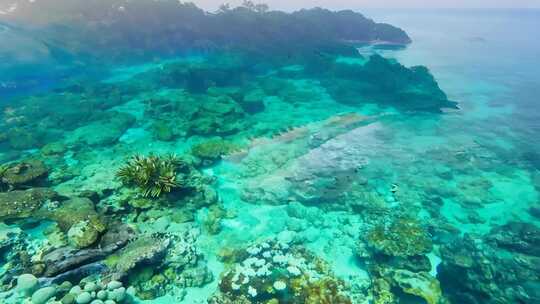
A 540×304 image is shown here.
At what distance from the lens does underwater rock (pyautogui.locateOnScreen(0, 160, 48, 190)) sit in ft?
32.6

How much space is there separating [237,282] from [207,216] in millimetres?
3198

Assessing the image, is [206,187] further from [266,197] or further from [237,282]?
[237,282]

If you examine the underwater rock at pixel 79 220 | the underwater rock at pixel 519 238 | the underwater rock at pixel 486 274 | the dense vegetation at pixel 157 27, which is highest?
the dense vegetation at pixel 157 27

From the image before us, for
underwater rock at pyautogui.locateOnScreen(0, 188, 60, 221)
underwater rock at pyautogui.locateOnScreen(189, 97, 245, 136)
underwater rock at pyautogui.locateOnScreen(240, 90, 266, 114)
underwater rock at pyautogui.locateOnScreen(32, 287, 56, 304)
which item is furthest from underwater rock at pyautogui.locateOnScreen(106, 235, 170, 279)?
underwater rock at pyautogui.locateOnScreen(240, 90, 266, 114)

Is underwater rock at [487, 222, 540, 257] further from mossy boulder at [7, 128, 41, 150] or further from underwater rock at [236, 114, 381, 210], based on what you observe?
mossy boulder at [7, 128, 41, 150]

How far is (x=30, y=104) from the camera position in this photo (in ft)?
67.2

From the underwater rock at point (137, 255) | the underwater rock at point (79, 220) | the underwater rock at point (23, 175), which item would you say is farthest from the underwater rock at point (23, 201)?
the underwater rock at point (137, 255)

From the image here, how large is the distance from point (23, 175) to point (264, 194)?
884cm

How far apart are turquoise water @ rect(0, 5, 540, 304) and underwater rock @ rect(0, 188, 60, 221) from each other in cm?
5

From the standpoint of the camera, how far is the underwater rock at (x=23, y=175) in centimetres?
993

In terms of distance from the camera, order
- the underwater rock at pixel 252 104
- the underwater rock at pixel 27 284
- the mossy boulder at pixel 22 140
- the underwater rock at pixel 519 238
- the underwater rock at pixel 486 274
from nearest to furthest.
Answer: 1. the underwater rock at pixel 27 284
2. the underwater rock at pixel 486 274
3. the underwater rock at pixel 519 238
4. the mossy boulder at pixel 22 140
5. the underwater rock at pixel 252 104

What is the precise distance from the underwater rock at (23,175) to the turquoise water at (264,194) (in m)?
0.06

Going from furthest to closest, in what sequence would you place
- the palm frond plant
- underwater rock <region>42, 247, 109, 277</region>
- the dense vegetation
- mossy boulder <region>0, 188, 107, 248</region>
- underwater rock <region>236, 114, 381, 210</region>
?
the dense vegetation, underwater rock <region>236, 114, 381, 210</region>, the palm frond plant, mossy boulder <region>0, 188, 107, 248</region>, underwater rock <region>42, 247, 109, 277</region>

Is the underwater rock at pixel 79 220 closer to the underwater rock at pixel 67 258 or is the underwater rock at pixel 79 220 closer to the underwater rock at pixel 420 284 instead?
the underwater rock at pixel 67 258
